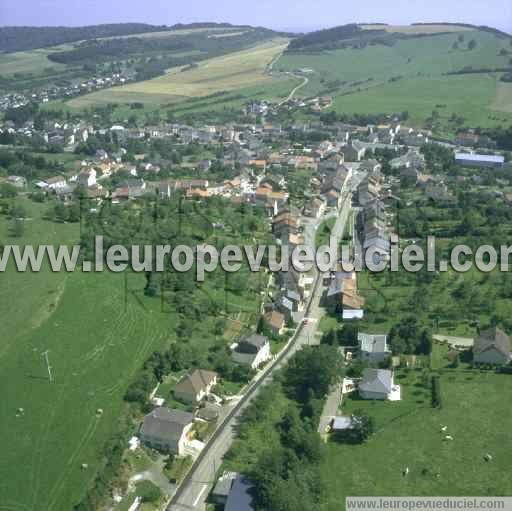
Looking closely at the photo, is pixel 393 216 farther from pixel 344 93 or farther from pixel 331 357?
pixel 344 93

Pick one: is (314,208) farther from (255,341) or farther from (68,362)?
(68,362)

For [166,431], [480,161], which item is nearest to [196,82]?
[480,161]

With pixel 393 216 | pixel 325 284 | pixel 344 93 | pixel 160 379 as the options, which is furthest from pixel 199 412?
pixel 344 93

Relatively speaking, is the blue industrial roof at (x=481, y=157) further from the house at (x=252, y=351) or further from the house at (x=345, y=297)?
the house at (x=252, y=351)

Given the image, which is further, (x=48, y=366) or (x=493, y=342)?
(x=493, y=342)

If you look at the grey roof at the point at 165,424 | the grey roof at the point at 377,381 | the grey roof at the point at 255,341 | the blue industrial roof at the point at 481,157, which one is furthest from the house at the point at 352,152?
the grey roof at the point at 165,424

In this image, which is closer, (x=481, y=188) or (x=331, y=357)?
(x=331, y=357)
